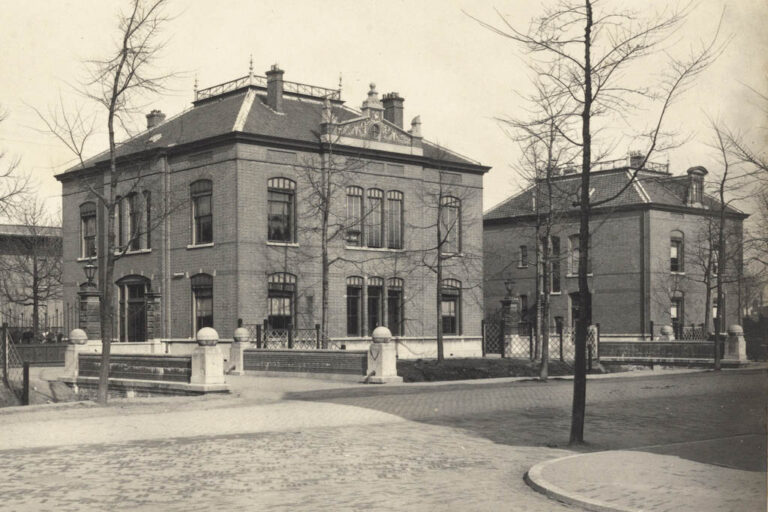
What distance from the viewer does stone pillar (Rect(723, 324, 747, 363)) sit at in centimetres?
3053

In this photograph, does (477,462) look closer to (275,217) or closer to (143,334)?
(275,217)

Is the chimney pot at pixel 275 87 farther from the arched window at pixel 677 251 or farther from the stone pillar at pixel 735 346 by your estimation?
the arched window at pixel 677 251

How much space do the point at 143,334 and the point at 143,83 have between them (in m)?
20.2

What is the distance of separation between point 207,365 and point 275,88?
1854 cm

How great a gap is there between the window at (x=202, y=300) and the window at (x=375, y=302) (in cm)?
658

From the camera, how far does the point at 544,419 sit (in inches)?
623

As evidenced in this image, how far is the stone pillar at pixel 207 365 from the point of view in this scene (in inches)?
783

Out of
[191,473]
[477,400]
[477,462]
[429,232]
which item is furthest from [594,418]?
[429,232]

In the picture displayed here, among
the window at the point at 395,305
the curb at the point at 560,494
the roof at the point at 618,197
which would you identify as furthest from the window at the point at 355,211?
the curb at the point at 560,494

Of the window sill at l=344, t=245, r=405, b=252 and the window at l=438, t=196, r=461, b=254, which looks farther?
the window at l=438, t=196, r=461, b=254

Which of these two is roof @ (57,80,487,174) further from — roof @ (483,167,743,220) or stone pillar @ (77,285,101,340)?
roof @ (483,167,743,220)

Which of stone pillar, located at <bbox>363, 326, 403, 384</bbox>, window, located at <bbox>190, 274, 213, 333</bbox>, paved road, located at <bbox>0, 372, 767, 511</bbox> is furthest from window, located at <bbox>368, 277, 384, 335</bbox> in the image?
paved road, located at <bbox>0, 372, 767, 511</bbox>

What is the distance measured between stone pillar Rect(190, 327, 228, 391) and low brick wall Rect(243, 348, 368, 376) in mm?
4629

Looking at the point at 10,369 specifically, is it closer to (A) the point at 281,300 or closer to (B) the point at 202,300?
(B) the point at 202,300
